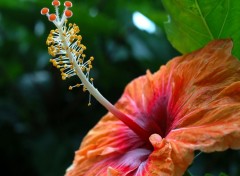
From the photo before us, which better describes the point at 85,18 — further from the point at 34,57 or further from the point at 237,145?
the point at 237,145

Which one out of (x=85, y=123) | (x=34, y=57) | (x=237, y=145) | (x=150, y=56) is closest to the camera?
(x=237, y=145)

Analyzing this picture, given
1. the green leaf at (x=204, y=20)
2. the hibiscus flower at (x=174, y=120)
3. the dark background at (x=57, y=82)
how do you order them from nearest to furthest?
the hibiscus flower at (x=174, y=120) → the green leaf at (x=204, y=20) → the dark background at (x=57, y=82)

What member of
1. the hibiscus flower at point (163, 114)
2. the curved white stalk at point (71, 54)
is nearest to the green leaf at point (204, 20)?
the hibiscus flower at point (163, 114)

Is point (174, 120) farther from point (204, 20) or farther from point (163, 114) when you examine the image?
point (204, 20)

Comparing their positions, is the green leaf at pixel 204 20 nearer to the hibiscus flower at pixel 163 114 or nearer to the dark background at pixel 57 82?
the hibiscus flower at pixel 163 114

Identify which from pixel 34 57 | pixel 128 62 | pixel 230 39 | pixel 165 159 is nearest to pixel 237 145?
pixel 165 159

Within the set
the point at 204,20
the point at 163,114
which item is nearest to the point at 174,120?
the point at 163,114
